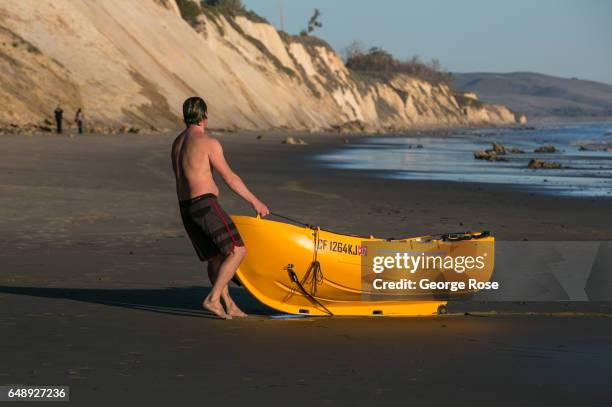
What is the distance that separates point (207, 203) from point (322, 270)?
3.21ft

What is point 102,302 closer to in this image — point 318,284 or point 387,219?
point 318,284

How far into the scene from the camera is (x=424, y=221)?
53.1 feet

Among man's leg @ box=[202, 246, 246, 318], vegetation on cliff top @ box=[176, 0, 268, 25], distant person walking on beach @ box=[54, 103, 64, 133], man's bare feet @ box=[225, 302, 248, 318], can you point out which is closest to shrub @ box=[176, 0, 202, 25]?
vegetation on cliff top @ box=[176, 0, 268, 25]

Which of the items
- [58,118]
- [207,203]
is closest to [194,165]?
[207,203]

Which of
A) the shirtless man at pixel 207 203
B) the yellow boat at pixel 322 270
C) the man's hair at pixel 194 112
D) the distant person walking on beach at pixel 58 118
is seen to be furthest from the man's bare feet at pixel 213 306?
the distant person walking on beach at pixel 58 118

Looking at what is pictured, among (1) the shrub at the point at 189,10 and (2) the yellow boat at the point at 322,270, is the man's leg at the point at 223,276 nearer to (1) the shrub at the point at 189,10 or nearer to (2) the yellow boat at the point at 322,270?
(2) the yellow boat at the point at 322,270

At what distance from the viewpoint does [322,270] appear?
27.5 feet

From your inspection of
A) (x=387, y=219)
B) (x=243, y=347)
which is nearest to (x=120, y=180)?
(x=387, y=219)

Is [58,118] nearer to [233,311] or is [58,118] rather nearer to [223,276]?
[233,311]

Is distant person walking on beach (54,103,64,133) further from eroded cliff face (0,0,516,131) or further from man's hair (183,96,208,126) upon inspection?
man's hair (183,96,208,126)

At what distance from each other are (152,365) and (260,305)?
2812 millimetres

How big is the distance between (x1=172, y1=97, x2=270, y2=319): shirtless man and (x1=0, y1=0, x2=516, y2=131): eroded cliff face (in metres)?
36.9

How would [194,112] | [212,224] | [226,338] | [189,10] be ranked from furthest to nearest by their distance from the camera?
[189,10] → [194,112] → [212,224] → [226,338]

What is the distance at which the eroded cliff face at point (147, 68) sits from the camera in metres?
50.7
